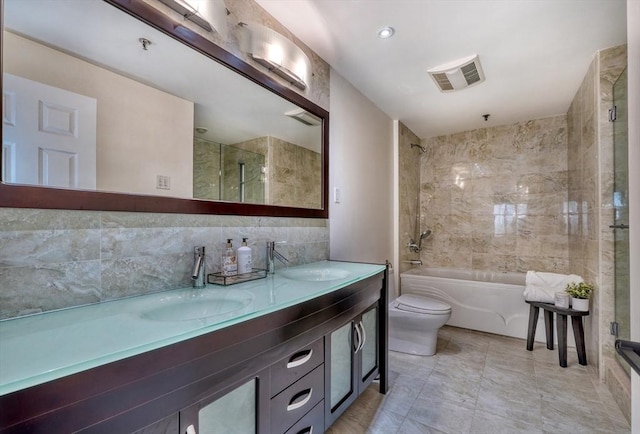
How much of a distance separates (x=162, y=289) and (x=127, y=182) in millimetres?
438

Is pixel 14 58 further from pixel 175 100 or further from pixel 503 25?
pixel 503 25

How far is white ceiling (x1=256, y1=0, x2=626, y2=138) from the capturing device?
162 cm

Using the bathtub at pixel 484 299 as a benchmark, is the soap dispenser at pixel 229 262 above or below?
above

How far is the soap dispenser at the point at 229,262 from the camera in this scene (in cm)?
138

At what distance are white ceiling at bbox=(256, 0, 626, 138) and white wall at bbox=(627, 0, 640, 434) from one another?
803 mm

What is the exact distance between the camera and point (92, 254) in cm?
99

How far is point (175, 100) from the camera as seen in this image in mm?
1262

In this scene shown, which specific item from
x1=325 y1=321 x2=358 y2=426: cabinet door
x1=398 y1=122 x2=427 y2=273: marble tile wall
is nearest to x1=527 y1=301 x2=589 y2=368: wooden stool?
x1=398 y1=122 x2=427 y2=273: marble tile wall

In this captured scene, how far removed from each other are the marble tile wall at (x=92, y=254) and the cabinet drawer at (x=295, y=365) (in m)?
0.55

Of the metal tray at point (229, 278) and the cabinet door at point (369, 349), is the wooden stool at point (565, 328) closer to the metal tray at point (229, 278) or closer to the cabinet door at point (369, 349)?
the cabinet door at point (369, 349)

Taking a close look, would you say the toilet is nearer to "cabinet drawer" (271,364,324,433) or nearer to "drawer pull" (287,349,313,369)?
"cabinet drawer" (271,364,324,433)

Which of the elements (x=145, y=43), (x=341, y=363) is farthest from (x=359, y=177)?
(x=145, y=43)

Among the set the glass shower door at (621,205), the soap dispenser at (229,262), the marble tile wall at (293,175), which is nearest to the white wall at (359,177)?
the marble tile wall at (293,175)

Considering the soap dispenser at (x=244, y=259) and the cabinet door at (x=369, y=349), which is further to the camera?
the cabinet door at (x=369, y=349)
